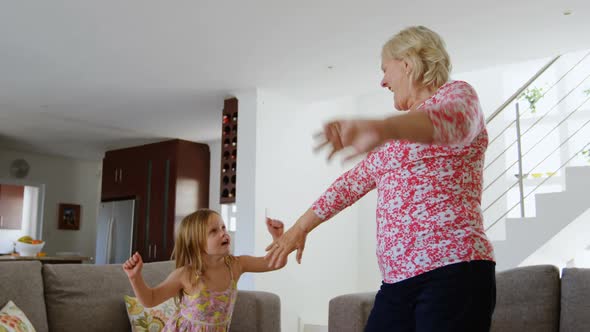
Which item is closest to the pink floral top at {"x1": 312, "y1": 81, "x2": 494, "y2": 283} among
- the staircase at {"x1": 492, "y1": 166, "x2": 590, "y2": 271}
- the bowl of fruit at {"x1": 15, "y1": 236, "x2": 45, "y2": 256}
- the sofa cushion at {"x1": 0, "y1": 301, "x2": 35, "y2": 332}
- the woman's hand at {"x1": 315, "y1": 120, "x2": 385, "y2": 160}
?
the woman's hand at {"x1": 315, "y1": 120, "x2": 385, "y2": 160}

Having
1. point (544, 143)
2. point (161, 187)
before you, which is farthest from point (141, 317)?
point (161, 187)

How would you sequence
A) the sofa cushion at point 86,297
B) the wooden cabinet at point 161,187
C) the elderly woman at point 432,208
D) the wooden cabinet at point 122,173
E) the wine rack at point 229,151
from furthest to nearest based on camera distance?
the wooden cabinet at point 122,173 < the wooden cabinet at point 161,187 < the wine rack at point 229,151 < the sofa cushion at point 86,297 < the elderly woman at point 432,208

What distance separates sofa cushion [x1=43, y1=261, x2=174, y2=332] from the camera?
2.57 m

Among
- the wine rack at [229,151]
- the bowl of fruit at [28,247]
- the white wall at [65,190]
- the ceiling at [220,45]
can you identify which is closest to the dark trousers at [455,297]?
the ceiling at [220,45]

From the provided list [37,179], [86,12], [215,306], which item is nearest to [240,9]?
[86,12]

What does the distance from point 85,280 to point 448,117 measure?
2.25 meters

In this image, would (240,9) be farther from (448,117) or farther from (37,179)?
(37,179)

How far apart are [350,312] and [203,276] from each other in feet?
2.13

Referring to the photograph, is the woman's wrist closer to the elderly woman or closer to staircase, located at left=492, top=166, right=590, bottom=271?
the elderly woman

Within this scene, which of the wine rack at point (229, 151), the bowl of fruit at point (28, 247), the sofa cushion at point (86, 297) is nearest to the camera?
the sofa cushion at point (86, 297)

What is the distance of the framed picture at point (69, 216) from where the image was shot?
9.23 m

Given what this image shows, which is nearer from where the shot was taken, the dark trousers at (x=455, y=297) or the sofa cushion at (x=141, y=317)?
the dark trousers at (x=455, y=297)

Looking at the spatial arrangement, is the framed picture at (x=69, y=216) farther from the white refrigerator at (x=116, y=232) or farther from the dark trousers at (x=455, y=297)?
the dark trousers at (x=455, y=297)

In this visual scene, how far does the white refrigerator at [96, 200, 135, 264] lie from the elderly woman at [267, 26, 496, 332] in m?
6.84
